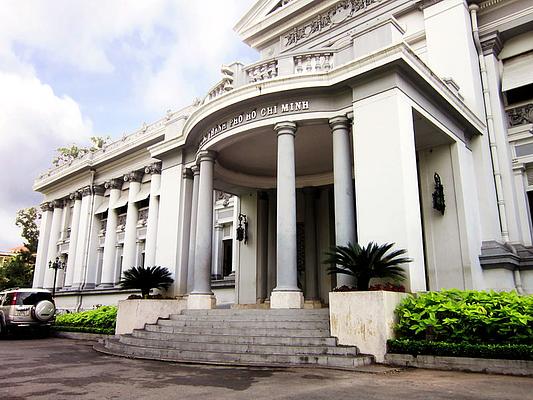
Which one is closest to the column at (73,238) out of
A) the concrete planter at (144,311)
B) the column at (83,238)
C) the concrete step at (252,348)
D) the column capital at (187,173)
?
the column at (83,238)

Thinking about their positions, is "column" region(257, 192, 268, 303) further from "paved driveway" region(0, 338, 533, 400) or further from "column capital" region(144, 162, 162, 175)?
"paved driveway" region(0, 338, 533, 400)

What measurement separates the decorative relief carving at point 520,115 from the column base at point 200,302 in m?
10.2

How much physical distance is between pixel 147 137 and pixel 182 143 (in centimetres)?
Answer: 864

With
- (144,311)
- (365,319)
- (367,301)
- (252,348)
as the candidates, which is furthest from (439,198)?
(144,311)

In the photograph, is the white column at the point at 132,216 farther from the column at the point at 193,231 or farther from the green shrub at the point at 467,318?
the green shrub at the point at 467,318

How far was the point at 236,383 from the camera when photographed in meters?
5.97

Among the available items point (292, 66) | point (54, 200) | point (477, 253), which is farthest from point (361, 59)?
point (54, 200)

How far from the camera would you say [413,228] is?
29.5 ft

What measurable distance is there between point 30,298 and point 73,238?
1094 centimetres

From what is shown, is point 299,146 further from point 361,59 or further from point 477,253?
point 477,253

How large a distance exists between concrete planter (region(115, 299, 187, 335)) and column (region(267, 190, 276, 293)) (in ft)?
14.7

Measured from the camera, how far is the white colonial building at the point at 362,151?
9.74 meters

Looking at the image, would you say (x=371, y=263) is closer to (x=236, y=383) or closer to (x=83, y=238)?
(x=236, y=383)

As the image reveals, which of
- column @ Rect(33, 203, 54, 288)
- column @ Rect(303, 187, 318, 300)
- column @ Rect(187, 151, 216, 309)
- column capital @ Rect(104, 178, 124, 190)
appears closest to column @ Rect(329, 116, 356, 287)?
column @ Rect(187, 151, 216, 309)
